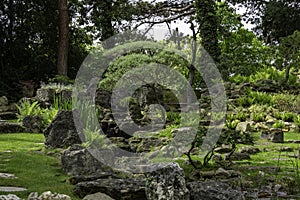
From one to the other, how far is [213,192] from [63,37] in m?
14.7

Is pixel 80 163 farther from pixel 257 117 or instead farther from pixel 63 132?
pixel 257 117

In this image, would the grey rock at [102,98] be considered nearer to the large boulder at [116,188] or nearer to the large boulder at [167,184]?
the large boulder at [116,188]

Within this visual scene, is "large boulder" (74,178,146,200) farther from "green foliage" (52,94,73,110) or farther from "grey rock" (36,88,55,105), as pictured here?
"grey rock" (36,88,55,105)

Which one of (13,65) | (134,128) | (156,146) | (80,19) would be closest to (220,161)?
(156,146)

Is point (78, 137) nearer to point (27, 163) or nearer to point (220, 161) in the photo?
point (27, 163)

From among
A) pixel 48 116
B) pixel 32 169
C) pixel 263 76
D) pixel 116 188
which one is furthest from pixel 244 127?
pixel 263 76

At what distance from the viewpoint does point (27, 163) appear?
5.38 m

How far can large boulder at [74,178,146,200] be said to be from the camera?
391 cm

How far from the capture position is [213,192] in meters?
3.79

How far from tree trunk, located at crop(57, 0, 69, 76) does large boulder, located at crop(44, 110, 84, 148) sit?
10.7 metres

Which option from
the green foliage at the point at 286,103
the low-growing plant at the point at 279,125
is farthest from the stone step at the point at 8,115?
the green foliage at the point at 286,103

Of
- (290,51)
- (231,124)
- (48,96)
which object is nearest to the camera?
(231,124)

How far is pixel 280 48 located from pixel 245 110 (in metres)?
3.89

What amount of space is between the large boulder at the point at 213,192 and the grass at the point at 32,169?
1.13 metres
